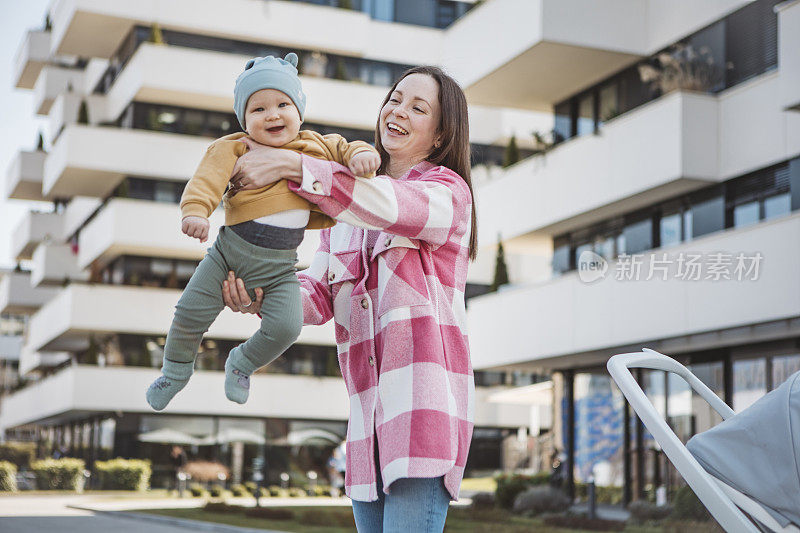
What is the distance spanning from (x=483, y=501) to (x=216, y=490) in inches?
520

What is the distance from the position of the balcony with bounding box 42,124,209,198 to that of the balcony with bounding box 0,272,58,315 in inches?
546

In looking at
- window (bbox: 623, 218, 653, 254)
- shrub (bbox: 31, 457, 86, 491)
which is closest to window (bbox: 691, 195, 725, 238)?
window (bbox: 623, 218, 653, 254)

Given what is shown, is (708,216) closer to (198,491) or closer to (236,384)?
(198,491)

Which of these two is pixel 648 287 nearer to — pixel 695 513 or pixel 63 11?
pixel 695 513

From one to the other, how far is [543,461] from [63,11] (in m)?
22.8

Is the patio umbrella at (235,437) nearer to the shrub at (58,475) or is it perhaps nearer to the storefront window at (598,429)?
the shrub at (58,475)

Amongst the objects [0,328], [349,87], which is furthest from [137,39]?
[0,328]

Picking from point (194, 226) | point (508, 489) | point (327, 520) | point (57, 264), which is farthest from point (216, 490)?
point (194, 226)

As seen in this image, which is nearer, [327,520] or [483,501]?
[327,520]

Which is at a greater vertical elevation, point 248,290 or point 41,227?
point 41,227

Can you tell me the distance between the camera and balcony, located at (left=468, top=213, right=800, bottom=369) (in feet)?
59.9

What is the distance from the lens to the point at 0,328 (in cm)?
7144

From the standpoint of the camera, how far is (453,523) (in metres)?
20.1
